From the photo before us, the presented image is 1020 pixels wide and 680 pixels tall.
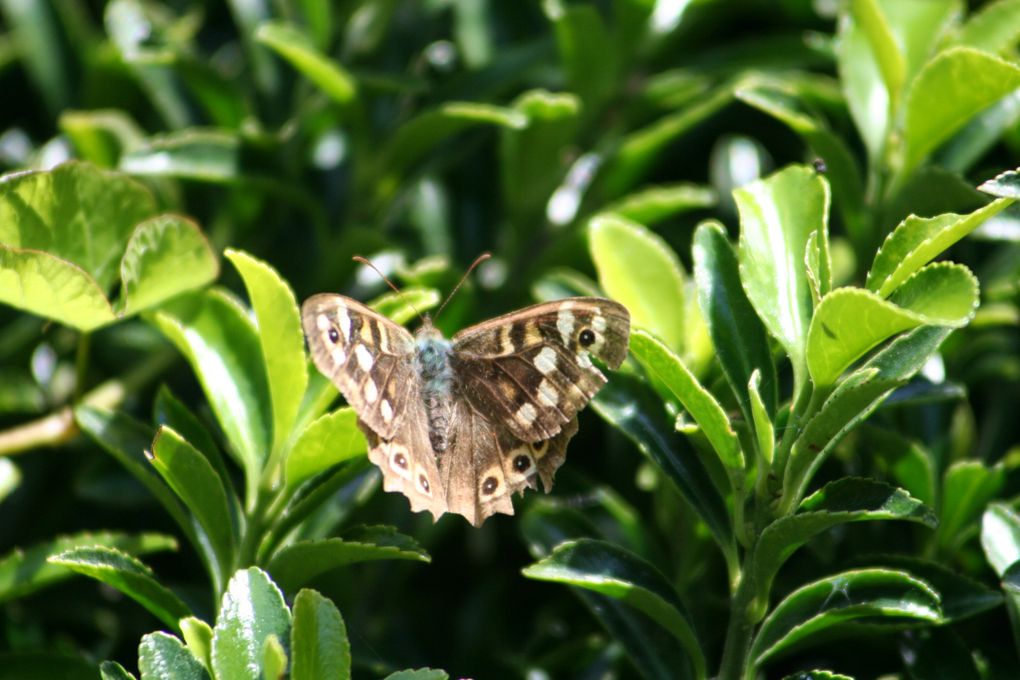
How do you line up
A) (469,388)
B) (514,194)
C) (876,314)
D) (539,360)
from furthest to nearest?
(514,194) < (469,388) < (539,360) < (876,314)

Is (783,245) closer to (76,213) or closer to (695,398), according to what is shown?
(695,398)

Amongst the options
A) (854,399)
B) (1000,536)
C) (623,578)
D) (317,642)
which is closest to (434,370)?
(623,578)

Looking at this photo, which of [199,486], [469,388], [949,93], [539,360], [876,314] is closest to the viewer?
[876,314]

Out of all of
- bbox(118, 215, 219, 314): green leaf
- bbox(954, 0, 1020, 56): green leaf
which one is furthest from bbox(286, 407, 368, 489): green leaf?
bbox(954, 0, 1020, 56): green leaf

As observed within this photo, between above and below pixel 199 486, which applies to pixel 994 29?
above

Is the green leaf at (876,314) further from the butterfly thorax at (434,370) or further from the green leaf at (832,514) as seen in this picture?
the butterfly thorax at (434,370)

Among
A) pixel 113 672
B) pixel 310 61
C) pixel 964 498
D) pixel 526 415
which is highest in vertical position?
pixel 310 61
